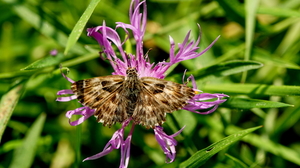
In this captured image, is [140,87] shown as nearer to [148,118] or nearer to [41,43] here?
[148,118]

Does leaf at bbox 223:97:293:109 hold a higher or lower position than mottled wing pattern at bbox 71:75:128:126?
lower

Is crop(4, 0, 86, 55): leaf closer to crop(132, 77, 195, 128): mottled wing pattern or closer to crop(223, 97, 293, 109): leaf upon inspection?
crop(132, 77, 195, 128): mottled wing pattern

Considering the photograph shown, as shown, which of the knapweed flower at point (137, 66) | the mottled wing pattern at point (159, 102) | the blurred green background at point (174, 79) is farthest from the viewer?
the blurred green background at point (174, 79)

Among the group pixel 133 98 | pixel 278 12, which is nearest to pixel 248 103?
pixel 133 98

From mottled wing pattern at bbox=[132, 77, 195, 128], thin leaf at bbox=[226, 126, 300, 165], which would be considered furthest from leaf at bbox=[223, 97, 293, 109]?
thin leaf at bbox=[226, 126, 300, 165]

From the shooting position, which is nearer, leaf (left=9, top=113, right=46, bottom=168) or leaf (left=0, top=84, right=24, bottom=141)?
leaf (left=0, top=84, right=24, bottom=141)

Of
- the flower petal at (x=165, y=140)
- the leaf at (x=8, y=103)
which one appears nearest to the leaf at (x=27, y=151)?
the leaf at (x=8, y=103)

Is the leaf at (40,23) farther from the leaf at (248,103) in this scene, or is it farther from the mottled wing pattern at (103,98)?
the leaf at (248,103)
